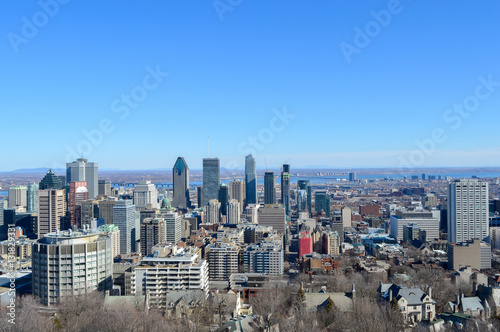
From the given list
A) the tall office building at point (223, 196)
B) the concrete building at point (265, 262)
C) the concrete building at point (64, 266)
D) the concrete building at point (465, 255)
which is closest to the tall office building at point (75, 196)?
the tall office building at point (223, 196)

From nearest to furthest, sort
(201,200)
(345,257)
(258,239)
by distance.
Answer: (345,257), (258,239), (201,200)

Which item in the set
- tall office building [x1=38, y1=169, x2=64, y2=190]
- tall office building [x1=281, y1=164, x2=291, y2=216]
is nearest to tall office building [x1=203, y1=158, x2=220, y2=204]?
tall office building [x1=281, y1=164, x2=291, y2=216]

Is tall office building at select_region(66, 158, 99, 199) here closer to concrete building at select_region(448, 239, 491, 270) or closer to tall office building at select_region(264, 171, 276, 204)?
tall office building at select_region(264, 171, 276, 204)

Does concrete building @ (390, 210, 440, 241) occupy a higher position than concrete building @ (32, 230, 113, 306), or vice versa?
concrete building @ (32, 230, 113, 306)

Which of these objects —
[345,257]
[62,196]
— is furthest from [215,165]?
[345,257]

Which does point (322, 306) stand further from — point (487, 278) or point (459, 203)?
point (459, 203)

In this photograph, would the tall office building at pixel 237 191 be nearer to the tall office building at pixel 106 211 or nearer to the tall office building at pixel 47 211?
the tall office building at pixel 106 211

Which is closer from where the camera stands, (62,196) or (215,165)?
(62,196)
